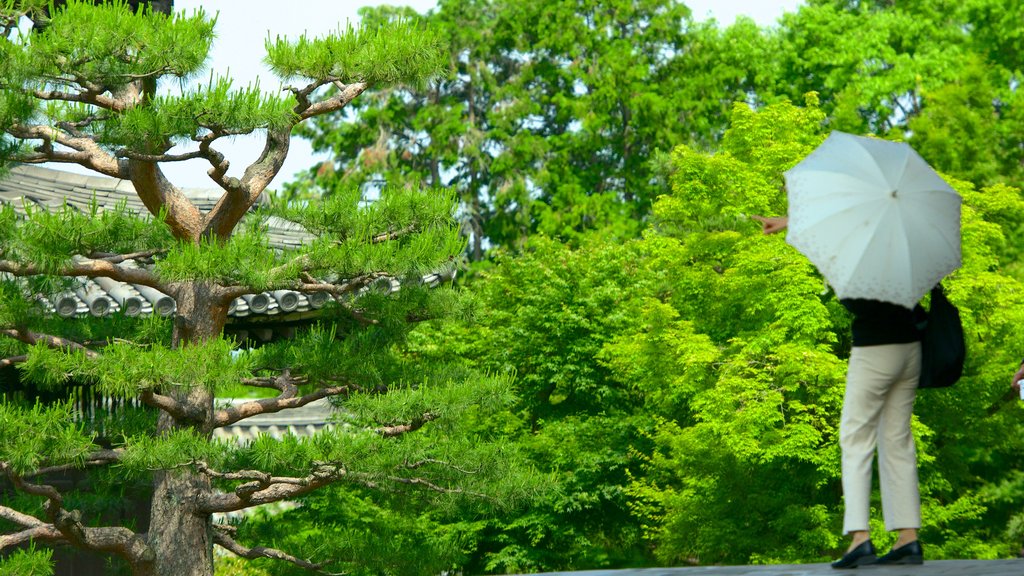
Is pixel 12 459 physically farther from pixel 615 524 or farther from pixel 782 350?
pixel 615 524

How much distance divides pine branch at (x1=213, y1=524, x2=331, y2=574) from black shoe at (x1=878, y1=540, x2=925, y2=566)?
5915 mm

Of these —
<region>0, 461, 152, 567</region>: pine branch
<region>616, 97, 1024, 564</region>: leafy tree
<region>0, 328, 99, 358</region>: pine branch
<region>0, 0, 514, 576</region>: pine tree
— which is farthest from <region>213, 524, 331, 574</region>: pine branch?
<region>616, 97, 1024, 564</region>: leafy tree

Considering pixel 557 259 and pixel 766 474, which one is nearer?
pixel 766 474

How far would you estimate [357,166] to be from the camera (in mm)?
30594

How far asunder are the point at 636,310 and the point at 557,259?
2.10 m

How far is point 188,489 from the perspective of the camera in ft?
31.6

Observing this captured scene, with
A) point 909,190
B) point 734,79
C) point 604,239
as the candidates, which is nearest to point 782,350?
point 604,239

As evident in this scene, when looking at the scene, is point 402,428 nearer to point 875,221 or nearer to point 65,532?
point 65,532

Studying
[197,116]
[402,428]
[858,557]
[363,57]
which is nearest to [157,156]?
[197,116]

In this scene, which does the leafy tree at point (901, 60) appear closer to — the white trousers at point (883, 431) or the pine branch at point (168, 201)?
the pine branch at point (168, 201)

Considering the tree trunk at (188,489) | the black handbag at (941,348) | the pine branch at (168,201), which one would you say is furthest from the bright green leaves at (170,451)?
the black handbag at (941,348)

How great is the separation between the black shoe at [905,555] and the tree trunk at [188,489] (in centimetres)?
581

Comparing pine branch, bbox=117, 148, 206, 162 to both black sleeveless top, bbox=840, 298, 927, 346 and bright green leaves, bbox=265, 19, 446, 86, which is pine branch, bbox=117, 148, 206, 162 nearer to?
bright green leaves, bbox=265, 19, 446, 86

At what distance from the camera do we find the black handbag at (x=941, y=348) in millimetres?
4789
